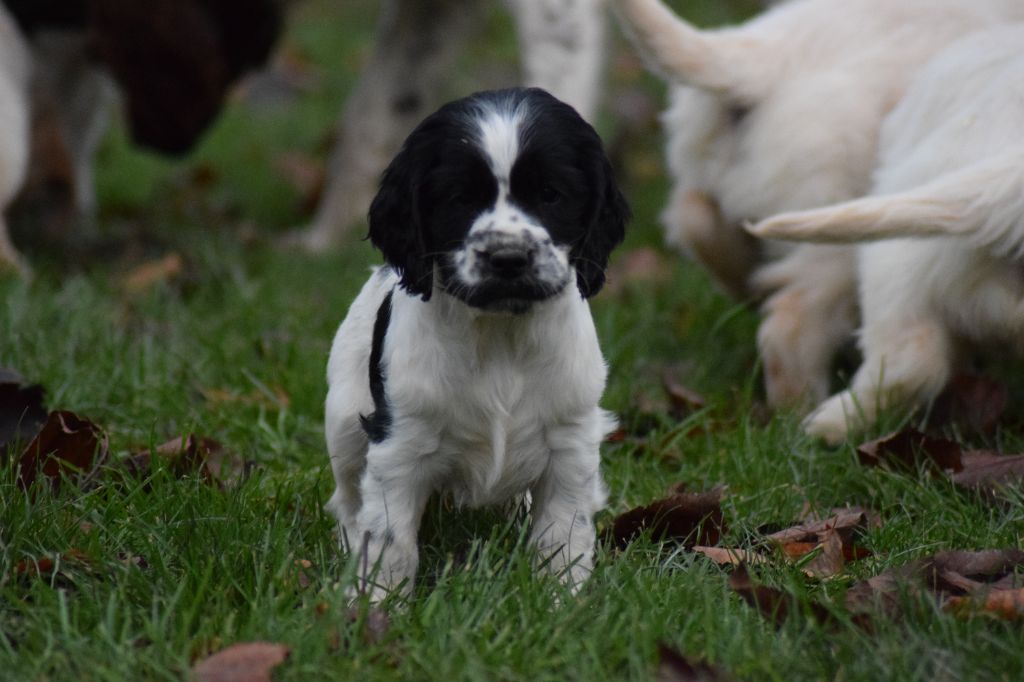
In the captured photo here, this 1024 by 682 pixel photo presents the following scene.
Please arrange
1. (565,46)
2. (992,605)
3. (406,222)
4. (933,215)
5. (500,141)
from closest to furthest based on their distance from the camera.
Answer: (992,605)
(500,141)
(406,222)
(933,215)
(565,46)

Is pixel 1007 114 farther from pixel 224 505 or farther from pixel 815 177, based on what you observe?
pixel 224 505

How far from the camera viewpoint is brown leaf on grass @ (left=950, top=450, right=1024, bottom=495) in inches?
109

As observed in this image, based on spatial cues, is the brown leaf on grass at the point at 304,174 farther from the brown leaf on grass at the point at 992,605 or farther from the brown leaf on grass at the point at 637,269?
the brown leaf on grass at the point at 992,605

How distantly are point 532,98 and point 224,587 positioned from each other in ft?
3.02

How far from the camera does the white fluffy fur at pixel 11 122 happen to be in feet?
16.6

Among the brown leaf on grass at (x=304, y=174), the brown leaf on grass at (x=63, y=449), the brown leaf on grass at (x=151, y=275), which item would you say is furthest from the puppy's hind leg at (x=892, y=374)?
the brown leaf on grass at (x=304, y=174)

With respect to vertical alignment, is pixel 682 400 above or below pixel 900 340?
Result: below

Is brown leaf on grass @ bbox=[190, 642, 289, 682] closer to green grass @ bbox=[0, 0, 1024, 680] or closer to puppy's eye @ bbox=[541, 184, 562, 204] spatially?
green grass @ bbox=[0, 0, 1024, 680]

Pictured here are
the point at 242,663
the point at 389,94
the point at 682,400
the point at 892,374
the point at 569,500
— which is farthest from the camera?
the point at 389,94

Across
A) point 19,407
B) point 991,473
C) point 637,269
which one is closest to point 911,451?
point 991,473

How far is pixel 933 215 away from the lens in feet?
9.69

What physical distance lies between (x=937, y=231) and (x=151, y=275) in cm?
289

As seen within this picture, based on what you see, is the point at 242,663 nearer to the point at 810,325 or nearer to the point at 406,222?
the point at 406,222

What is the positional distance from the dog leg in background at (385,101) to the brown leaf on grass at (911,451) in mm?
3289
